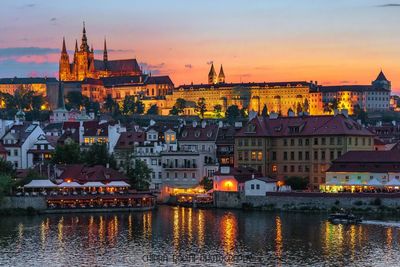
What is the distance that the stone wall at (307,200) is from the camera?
250 ft

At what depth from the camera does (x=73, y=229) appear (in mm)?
67938

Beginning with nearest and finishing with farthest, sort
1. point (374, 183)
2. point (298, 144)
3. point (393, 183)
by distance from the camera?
point (393, 183)
point (374, 183)
point (298, 144)

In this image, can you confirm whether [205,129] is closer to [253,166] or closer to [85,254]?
[253,166]

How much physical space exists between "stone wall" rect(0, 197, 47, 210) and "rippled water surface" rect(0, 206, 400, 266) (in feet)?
9.26

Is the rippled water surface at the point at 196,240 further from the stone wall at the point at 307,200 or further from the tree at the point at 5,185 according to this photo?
the tree at the point at 5,185

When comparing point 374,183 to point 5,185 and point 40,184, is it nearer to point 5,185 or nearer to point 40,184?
point 40,184

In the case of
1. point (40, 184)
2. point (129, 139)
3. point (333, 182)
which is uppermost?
point (129, 139)

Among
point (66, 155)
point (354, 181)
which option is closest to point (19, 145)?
point (66, 155)

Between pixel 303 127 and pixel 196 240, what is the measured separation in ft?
114

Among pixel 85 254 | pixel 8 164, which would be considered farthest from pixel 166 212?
pixel 85 254

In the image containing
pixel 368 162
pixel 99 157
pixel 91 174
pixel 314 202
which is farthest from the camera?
pixel 99 157

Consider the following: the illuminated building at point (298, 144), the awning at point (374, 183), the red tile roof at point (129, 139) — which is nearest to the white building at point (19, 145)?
the red tile roof at point (129, 139)

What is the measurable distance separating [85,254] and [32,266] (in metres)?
5.10

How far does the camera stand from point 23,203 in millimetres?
80188
